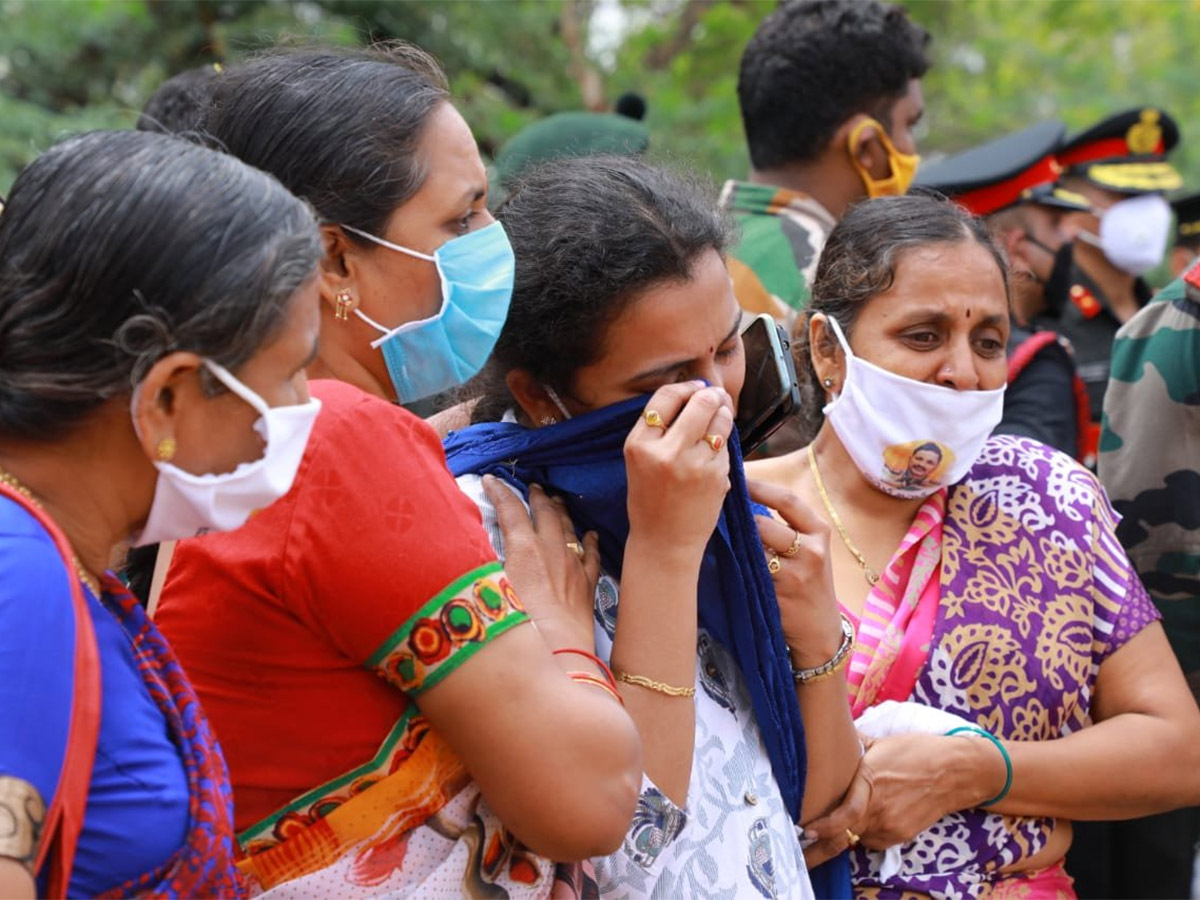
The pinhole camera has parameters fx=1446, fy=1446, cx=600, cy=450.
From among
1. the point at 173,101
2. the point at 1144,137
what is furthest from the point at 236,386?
the point at 1144,137

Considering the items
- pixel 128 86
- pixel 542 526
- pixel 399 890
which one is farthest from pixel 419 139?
pixel 128 86

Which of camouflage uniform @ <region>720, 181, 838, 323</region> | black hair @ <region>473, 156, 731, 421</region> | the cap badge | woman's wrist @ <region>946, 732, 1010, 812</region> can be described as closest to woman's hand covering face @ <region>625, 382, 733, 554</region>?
black hair @ <region>473, 156, 731, 421</region>

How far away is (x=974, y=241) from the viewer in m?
3.00

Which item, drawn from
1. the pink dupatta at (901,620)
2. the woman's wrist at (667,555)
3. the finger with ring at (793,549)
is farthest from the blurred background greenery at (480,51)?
the woman's wrist at (667,555)

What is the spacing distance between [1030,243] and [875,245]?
8.70 ft

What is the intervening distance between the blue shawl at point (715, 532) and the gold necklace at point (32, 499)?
71cm

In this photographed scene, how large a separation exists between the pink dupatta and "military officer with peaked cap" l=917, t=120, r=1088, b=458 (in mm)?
1185

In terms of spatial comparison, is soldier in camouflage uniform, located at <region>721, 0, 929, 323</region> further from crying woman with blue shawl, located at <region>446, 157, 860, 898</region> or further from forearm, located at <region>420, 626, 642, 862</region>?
forearm, located at <region>420, 626, 642, 862</region>

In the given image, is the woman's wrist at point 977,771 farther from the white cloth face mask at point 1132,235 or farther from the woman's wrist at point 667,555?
the white cloth face mask at point 1132,235

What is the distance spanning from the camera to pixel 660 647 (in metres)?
2.10

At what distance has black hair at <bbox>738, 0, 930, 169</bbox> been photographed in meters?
4.32

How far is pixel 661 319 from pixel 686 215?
197 millimetres

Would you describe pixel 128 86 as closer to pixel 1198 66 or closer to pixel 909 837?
pixel 909 837

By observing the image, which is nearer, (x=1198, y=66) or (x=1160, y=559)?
(x=1160, y=559)
